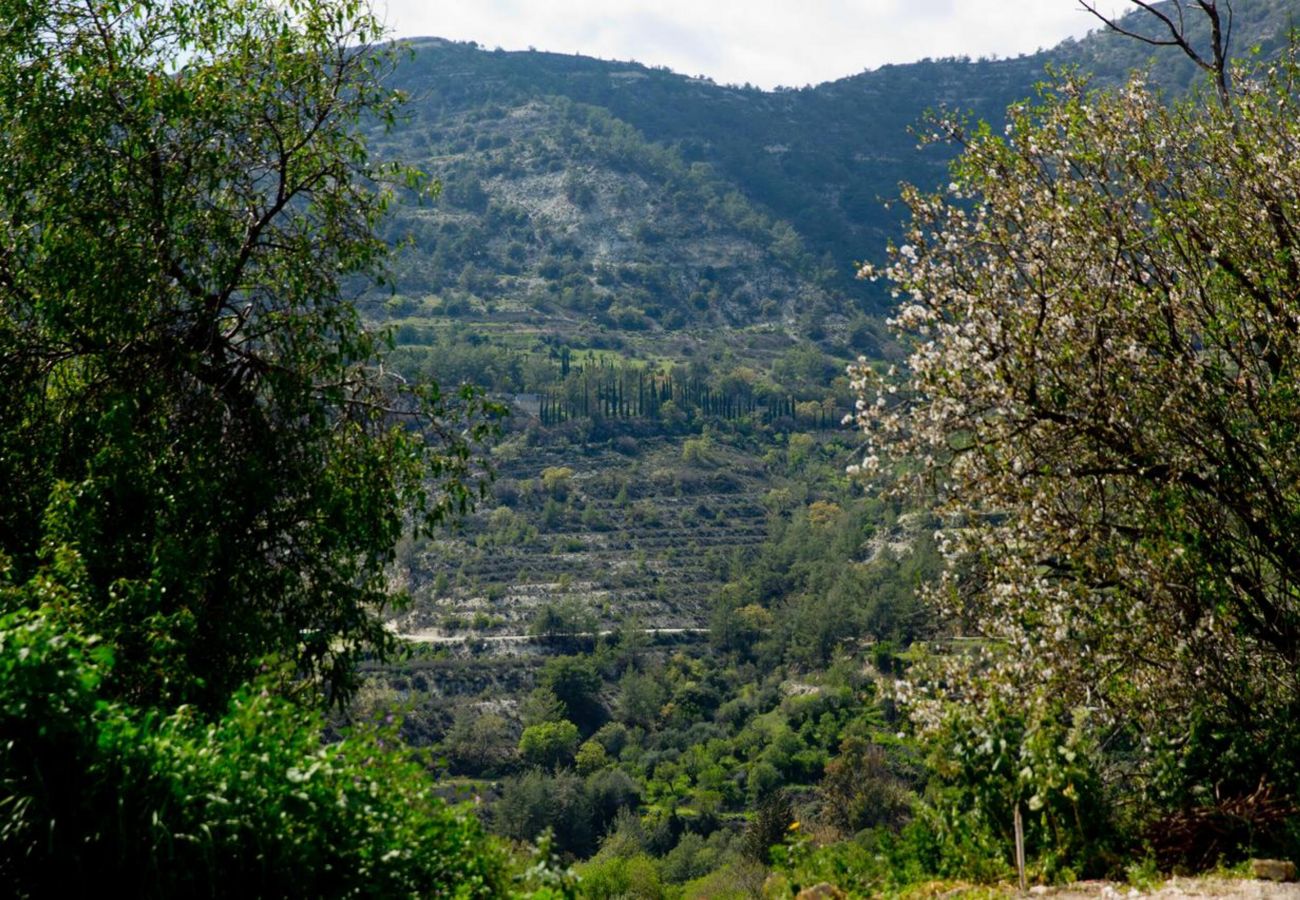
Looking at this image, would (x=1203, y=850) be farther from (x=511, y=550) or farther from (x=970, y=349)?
(x=511, y=550)

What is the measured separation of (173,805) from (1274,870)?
5477 mm

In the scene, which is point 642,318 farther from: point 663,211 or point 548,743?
point 548,743

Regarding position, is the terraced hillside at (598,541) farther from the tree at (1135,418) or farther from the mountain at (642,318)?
the tree at (1135,418)

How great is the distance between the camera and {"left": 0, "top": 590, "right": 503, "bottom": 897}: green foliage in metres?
3.85

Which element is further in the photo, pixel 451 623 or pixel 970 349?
pixel 451 623

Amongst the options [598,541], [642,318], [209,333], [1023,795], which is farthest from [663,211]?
[1023,795]

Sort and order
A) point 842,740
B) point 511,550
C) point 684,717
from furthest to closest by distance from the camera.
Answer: point 511,550 < point 684,717 < point 842,740

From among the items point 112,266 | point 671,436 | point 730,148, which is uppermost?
point 730,148

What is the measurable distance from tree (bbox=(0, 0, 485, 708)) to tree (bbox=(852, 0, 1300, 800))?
3.94 metres

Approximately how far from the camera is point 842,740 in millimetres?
52156

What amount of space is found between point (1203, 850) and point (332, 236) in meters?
7.54

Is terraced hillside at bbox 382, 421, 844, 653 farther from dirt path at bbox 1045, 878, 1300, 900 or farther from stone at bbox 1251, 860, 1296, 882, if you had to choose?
stone at bbox 1251, 860, 1296, 882

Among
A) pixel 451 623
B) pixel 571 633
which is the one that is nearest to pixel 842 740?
pixel 571 633

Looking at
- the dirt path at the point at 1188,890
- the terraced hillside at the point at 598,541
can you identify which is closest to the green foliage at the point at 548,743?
the terraced hillside at the point at 598,541
